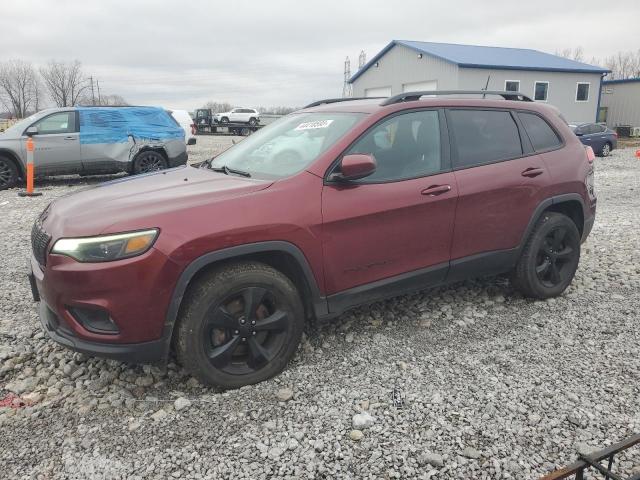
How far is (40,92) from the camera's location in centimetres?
7688

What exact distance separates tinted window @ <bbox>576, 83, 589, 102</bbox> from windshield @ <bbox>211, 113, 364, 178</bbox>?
3146cm

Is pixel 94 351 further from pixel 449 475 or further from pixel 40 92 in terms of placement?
pixel 40 92

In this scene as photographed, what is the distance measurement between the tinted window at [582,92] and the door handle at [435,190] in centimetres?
3151

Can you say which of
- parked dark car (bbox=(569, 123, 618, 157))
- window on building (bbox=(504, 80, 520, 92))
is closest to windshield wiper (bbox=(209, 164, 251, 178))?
parked dark car (bbox=(569, 123, 618, 157))

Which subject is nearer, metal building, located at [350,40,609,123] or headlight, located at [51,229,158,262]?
headlight, located at [51,229,158,262]

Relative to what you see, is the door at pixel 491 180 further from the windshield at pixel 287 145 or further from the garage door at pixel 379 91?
the garage door at pixel 379 91

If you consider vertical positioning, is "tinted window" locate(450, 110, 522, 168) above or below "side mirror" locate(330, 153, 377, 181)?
above

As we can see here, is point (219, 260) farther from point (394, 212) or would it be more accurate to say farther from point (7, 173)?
point (7, 173)

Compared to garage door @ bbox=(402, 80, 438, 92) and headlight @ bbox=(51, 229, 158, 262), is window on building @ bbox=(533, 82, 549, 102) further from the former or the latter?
headlight @ bbox=(51, 229, 158, 262)

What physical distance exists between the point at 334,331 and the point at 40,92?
290ft

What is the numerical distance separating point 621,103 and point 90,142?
36.2 meters

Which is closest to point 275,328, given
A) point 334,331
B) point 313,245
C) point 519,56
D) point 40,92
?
point 313,245

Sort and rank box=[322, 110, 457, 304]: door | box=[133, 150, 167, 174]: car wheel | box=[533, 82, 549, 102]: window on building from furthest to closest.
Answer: box=[533, 82, 549, 102]: window on building < box=[133, 150, 167, 174]: car wheel < box=[322, 110, 457, 304]: door

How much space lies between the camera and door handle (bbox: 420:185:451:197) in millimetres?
3428
